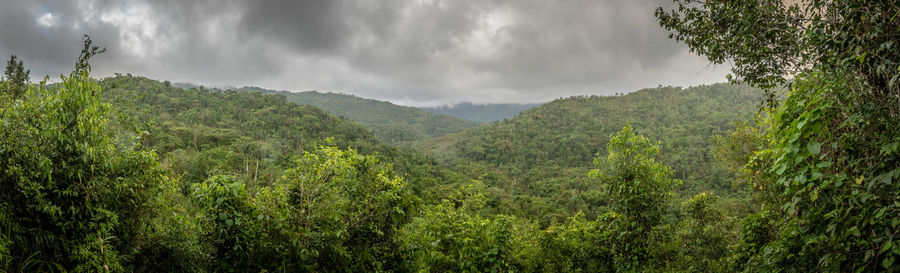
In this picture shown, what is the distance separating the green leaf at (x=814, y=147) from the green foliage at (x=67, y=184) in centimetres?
620

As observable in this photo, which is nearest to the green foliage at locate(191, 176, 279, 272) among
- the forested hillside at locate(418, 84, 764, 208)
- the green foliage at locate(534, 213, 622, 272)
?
the green foliage at locate(534, 213, 622, 272)

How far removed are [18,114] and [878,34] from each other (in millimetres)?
7897

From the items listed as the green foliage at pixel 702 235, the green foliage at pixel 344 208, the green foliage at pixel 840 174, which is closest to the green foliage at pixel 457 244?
the green foliage at pixel 344 208

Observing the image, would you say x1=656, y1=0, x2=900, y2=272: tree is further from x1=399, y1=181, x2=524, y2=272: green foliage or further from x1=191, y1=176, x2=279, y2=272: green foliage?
x1=191, y1=176, x2=279, y2=272: green foliage

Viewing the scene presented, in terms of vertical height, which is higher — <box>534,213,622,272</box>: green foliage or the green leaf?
the green leaf

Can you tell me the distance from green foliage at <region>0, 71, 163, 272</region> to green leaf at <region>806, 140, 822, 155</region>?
20.3 ft

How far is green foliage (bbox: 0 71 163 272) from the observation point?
3.43 m

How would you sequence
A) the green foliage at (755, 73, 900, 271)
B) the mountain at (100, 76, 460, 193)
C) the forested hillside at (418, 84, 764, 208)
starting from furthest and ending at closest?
1. the forested hillside at (418, 84, 764, 208)
2. the mountain at (100, 76, 460, 193)
3. the green foliage at (755, 73, 900, 271)

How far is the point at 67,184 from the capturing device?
386 cm

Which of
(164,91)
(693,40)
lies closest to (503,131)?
(164,91)

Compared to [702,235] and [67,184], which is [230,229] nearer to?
[67,184]

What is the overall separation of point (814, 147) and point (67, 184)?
694cm

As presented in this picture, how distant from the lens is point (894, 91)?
269 cm

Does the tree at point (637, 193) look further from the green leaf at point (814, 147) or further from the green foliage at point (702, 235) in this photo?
the green foliage at point (702, 235)
